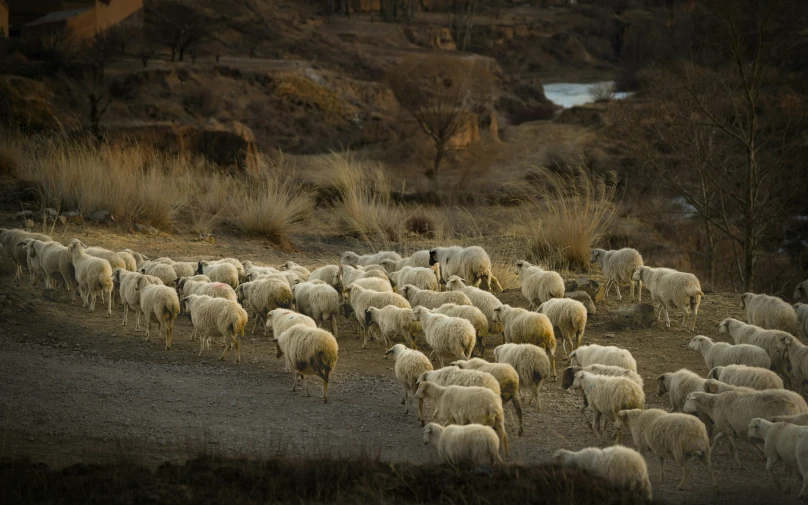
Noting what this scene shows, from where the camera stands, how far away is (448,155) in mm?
37469

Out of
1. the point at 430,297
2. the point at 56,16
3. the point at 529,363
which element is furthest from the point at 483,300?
the point at 56,16

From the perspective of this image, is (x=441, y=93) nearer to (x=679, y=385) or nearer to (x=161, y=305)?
(x=161, y=305)

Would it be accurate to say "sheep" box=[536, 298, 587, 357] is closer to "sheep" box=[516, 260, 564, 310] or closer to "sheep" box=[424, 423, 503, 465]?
"sheep" box=[516, 260, 564, 310]

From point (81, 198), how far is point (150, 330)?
661cm

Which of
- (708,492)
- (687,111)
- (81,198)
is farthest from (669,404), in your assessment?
(687,111)

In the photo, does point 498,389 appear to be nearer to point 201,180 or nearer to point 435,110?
point 201,180

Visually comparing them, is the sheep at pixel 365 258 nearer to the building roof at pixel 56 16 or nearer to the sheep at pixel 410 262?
the sheep at pixel 410 262

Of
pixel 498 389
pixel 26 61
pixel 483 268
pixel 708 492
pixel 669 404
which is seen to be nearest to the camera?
pixel 708 492

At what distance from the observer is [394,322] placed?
11.0 meters

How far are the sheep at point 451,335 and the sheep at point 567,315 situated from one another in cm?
137

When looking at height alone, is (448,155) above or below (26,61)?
below

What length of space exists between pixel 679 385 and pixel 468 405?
8.09 ft

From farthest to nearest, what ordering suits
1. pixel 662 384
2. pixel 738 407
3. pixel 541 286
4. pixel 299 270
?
pixel 299 270 < pixel 541 286 < pixel 662 384 < pixel 738 407

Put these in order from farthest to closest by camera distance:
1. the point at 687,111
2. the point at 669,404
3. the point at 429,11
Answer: the point at 429,11, the point at 687,111, the point at 669,404
